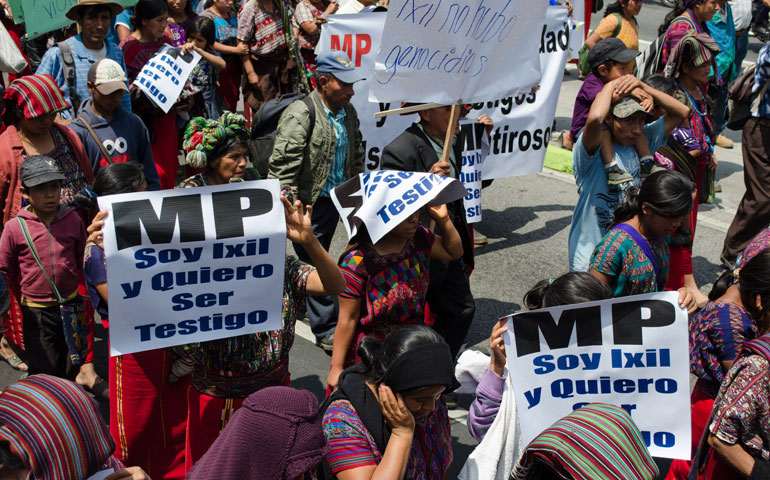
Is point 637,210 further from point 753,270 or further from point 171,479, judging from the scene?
point 171,479

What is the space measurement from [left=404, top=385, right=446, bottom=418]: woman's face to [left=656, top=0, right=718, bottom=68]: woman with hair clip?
16.9ft

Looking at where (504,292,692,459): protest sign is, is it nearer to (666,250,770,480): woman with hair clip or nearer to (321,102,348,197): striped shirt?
(666,250,770,480): woman with hair clip

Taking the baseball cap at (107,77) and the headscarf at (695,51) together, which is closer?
the baseball cap at (107,77)

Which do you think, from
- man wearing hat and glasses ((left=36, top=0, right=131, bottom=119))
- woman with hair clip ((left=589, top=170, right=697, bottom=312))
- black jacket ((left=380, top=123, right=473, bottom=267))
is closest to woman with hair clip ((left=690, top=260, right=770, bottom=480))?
woman with hair clip ((left=589, top=170, right=697, bottom=312))

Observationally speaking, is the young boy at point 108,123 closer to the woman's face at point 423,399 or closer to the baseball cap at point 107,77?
the baseball cap at point 107,77

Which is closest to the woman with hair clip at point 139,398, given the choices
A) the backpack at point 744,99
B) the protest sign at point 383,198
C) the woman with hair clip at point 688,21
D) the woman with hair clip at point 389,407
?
the protest sign at point 383,198

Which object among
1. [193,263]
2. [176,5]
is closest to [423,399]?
[193,263]

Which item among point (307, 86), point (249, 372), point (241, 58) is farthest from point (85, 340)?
point (241, 58)

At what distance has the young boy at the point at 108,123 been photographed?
5453 mm

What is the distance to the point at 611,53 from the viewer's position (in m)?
5.98

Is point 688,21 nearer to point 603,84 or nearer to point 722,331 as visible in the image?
point 603,84

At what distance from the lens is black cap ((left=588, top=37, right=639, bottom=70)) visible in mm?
5957

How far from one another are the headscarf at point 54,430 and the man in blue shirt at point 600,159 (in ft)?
11.4

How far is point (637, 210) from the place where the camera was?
4.32 m
